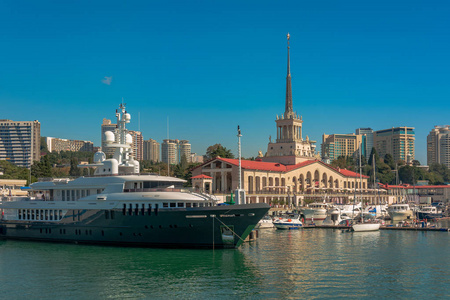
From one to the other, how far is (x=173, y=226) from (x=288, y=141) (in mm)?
77883

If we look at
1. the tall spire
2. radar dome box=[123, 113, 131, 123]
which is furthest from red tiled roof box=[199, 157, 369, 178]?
radar dome box=[123, 113, 131, 123]

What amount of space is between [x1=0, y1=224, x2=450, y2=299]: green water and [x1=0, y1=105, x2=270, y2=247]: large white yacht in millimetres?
1255

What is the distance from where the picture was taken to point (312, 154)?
419 ft

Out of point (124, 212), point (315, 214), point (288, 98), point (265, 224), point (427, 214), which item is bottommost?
point (427, 214)

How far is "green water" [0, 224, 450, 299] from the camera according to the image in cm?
3083

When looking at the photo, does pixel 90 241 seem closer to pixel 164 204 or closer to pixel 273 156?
pixel 164 204

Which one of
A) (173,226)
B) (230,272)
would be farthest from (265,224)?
(230,272)

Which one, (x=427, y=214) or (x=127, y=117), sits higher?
(x=127, y=117)

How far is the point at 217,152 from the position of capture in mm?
121000

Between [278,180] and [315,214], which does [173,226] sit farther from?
[278,180]

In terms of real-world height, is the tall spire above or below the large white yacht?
above

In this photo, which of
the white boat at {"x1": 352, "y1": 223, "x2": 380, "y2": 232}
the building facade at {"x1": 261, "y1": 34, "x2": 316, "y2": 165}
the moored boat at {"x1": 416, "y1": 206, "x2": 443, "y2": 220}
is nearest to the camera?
the white boat at {"x1": 352, "y1": 223, "x2": 380, "y2": 232}

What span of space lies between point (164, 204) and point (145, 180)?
3.42 meters

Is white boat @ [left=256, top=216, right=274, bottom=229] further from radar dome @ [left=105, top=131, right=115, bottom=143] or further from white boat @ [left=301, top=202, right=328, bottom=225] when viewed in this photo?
radar dome @ [left=105, top=131, right=115, bottom=143]
